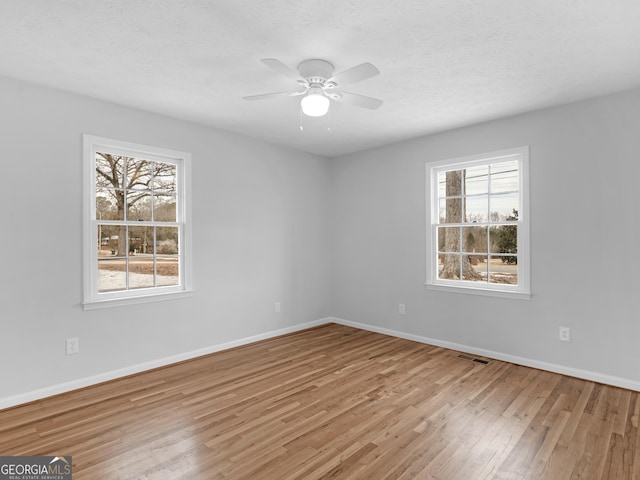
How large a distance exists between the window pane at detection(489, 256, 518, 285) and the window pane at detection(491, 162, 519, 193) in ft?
2.50

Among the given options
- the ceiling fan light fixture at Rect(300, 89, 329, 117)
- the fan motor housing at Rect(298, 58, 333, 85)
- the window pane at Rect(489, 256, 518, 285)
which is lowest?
the window pane at Rect(489, 256, 518, 285)

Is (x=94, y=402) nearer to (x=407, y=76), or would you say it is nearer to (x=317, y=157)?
(x=407, y=76)

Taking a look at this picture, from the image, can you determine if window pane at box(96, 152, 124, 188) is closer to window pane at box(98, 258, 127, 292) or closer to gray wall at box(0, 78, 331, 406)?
gray wall at box(0, 78, 331, 406)

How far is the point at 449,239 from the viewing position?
4.48 m

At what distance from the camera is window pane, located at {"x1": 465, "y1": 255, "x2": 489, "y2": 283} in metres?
4.15

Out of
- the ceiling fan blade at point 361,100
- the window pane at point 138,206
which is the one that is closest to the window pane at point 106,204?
the window pane at point 138,206

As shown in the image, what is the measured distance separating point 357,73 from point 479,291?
288 centimetres

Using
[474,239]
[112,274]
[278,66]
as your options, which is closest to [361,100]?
[278,66]

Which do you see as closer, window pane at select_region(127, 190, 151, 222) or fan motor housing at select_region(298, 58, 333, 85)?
fan motor housing at select_region(298, 58, 333, 85)

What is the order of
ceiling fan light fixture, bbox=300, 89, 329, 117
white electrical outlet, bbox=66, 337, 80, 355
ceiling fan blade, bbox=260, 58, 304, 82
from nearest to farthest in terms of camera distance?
ceiling fan blade, bbox=260, 58, 304, 82, ceiling fan light fixture, bbox=300, 89, 329, 117, white electrical outlet, bbox=66, 337, 80, 355

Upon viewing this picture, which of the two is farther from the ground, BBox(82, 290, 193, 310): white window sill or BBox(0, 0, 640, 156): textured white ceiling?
BBox(0, 0, 640, 156): textured white ceiling

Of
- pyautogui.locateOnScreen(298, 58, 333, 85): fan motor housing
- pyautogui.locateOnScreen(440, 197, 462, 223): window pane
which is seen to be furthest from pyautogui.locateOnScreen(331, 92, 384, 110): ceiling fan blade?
pyautogui.locateOnScreen(440, 197, 462, 223): window pane

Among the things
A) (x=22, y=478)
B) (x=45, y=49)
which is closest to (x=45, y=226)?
(x=45, y=49)

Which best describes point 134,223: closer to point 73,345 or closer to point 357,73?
point 73,345
